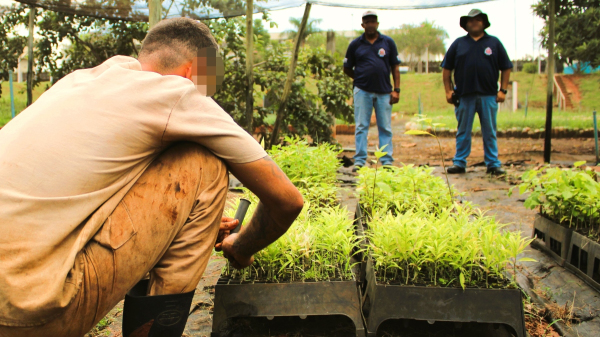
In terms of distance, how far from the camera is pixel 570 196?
276 cm

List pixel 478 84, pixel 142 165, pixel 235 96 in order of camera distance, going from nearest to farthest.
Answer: pixel 142 165, pixel 478 84, pixel 235 96

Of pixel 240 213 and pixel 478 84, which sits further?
pixel 478 84

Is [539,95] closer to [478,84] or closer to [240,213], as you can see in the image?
[478,84]

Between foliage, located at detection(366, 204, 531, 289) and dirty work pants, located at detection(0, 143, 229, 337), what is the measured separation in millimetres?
847

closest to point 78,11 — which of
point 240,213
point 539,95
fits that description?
point 240,213

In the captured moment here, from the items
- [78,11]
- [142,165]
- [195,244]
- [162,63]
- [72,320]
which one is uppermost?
[78,11]

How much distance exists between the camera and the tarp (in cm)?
464

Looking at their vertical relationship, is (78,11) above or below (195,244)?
above

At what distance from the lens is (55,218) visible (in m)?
1.34

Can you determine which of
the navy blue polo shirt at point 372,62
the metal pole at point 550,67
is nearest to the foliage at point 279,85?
the navy blue polo shirt at point 372,62

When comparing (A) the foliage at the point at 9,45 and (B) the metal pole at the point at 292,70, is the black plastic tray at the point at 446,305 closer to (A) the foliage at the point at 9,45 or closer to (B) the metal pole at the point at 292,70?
(B) the metal pole at the point at 292,70

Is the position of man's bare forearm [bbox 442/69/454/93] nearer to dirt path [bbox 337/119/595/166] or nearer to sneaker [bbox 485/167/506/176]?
sneaker [bbox 485/167/506/176]

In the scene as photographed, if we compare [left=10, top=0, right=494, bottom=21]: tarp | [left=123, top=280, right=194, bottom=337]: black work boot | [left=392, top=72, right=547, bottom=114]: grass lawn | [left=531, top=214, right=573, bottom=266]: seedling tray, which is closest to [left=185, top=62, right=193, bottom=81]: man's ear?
[left=123, top=280, right=194, bottom=337]: black work boot

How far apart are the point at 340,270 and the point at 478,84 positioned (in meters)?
4.18
